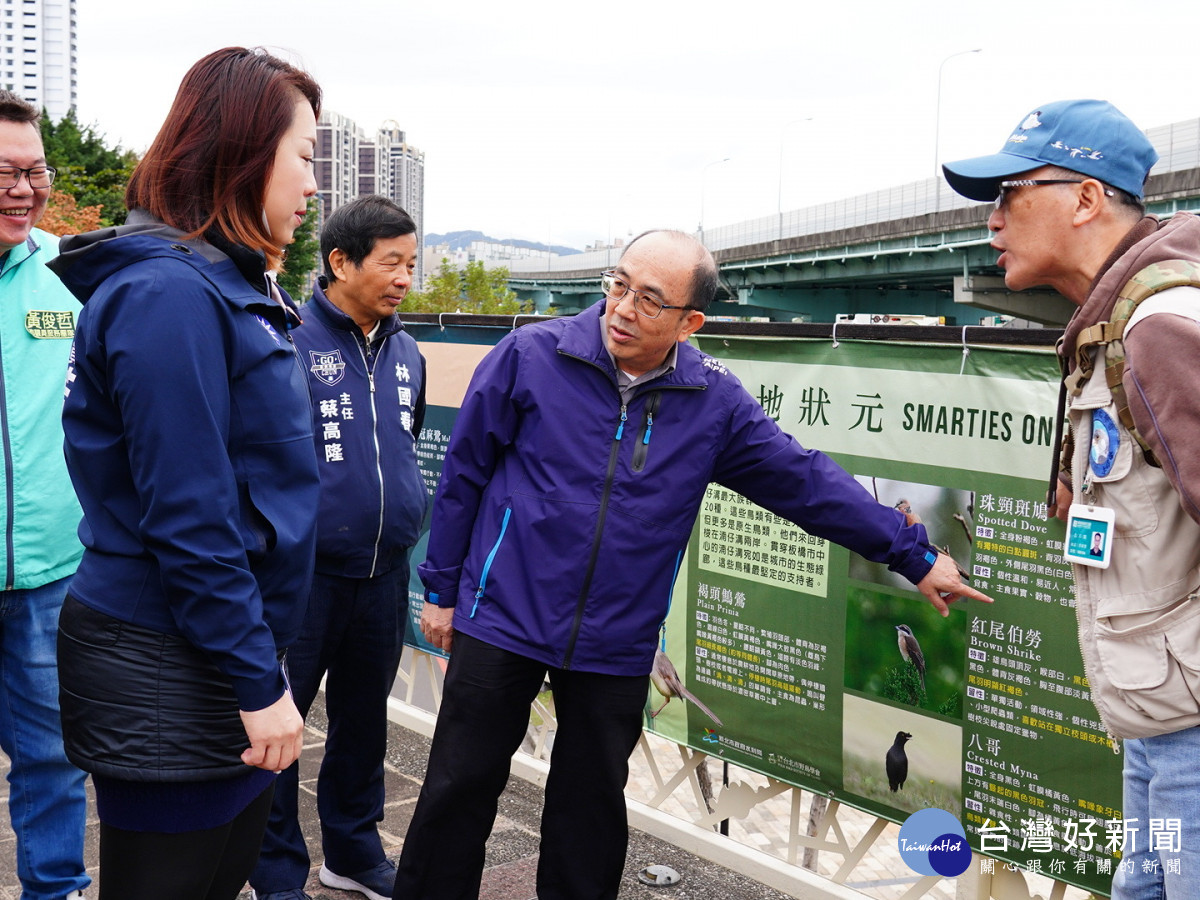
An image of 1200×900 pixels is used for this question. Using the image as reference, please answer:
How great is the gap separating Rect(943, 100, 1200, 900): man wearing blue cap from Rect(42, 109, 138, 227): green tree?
31100 millimetres

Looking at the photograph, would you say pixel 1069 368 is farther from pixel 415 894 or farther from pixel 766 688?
pixel 415 894

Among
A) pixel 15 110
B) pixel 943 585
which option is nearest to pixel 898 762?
pixel 943 585

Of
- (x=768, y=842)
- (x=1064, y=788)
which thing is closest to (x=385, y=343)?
(x=1064, y=788)

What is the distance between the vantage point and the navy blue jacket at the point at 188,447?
5.69 ft

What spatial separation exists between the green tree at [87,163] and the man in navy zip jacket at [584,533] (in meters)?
30.1

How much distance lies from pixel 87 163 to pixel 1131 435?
39.4m

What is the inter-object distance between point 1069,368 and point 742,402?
3.00 feet

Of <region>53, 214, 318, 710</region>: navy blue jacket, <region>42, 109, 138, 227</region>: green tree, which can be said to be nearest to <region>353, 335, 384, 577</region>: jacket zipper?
<region>53, 214, 318, 710</region>: navy blue jacket

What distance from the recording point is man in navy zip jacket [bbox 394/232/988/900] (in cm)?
277

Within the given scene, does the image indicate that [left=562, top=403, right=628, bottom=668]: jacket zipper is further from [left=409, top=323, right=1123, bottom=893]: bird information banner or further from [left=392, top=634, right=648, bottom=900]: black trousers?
[left=409, top=323, right=1123, bottom=893]: bird information banner

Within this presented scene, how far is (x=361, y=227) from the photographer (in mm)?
3467

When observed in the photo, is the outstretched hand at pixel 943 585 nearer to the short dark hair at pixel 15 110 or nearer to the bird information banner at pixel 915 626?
the bird information banner at pixel 915 626

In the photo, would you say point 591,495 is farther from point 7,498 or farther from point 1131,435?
point 7,498

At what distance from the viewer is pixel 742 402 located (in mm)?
2943
